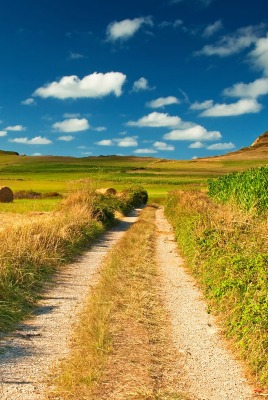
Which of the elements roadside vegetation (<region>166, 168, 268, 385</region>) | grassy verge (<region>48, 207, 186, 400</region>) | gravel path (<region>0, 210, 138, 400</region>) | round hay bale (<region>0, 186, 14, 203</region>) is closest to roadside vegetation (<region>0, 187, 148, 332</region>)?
gravel path (<region>0, 210, 138, 400</region>)

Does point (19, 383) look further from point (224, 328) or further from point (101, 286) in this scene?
point (101, 286)

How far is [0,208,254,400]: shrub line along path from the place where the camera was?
6242 mm

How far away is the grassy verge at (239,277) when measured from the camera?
271 inches

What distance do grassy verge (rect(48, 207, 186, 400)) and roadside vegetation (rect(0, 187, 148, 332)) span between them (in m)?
1.42

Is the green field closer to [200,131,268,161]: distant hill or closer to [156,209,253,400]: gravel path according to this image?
[200,131,268,161]: distant hill

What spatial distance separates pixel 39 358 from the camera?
710 cm

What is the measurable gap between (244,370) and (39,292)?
5.89 metres

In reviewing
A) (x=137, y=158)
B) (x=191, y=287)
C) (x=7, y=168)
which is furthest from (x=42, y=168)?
(x=191, y=287)

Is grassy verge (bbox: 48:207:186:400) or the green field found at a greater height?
the green field

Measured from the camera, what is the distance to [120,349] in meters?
7.54

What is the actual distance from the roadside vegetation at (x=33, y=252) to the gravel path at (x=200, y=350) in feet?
10.3

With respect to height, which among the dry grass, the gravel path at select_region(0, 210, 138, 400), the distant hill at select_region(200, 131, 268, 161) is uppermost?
the distant hill at select_region(200, 131, 268, 161)

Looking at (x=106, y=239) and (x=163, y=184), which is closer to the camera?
(x=106, y=239)

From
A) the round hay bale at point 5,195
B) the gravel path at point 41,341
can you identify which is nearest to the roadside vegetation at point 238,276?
the gravel path at point 41,341
